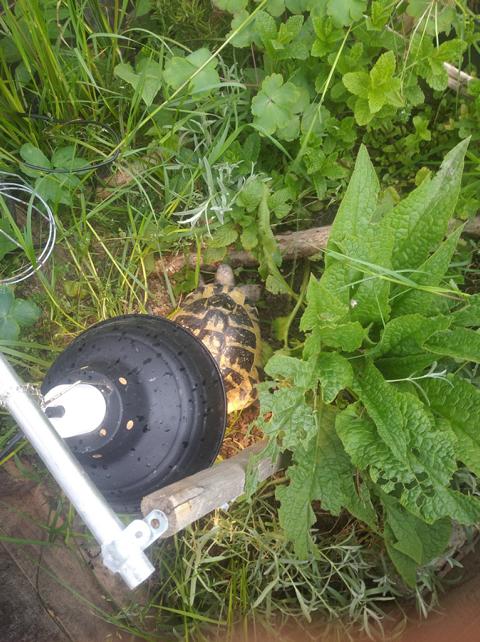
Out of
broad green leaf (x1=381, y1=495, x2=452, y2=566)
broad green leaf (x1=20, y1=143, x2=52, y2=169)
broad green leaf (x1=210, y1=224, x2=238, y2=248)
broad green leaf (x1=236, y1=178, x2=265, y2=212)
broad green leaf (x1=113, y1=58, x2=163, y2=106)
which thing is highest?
broad green leaf (x1=113, y1=58, x2=163, y2=106)

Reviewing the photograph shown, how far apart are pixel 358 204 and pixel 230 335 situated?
48cm

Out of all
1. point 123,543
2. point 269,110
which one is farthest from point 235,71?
point 123,543

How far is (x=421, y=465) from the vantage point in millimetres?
1109

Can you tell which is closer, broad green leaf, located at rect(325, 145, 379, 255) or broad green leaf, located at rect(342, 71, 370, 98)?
broad green leaf, located at rect(325, 145, 379, 255)

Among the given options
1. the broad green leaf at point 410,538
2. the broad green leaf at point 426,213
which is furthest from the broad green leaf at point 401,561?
the broad green leaf at point 426,213

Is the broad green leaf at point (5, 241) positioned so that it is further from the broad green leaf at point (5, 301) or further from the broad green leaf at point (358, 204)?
the broad green leaf at point (358, 204)

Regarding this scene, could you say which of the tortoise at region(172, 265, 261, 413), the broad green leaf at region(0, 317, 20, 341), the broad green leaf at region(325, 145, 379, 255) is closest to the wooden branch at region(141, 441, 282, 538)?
the tortoise at region(172, 265, 261, 413)

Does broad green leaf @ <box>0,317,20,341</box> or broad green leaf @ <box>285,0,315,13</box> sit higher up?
broad green leaf @ <box>285,0,315,13</box>

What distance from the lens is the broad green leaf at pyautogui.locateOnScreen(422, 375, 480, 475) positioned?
1119mm

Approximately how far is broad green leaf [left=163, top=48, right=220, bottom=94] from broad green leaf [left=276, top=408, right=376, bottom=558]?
862mm

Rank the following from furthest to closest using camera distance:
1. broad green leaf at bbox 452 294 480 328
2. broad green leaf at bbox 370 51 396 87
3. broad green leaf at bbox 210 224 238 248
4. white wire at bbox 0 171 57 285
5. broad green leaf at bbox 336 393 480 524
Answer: broad green leaf at bbox 210 224 238 248 → white wire at bbox 0 171 57 285 → broad green leaf at bbox 370 51 396 87 → broad green leaf at bbox 452 294 480 328 → broad green leaf at bbox 336 393 480 524

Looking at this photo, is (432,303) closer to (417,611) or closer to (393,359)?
(393,359)

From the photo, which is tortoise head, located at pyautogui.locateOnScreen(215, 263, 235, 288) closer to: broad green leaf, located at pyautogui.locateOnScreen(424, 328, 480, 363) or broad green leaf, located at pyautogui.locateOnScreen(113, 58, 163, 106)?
broad green leaf, located at pyautogui.locateOnScreen(113, 58, 163, 106)

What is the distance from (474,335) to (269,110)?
72 centimetres
